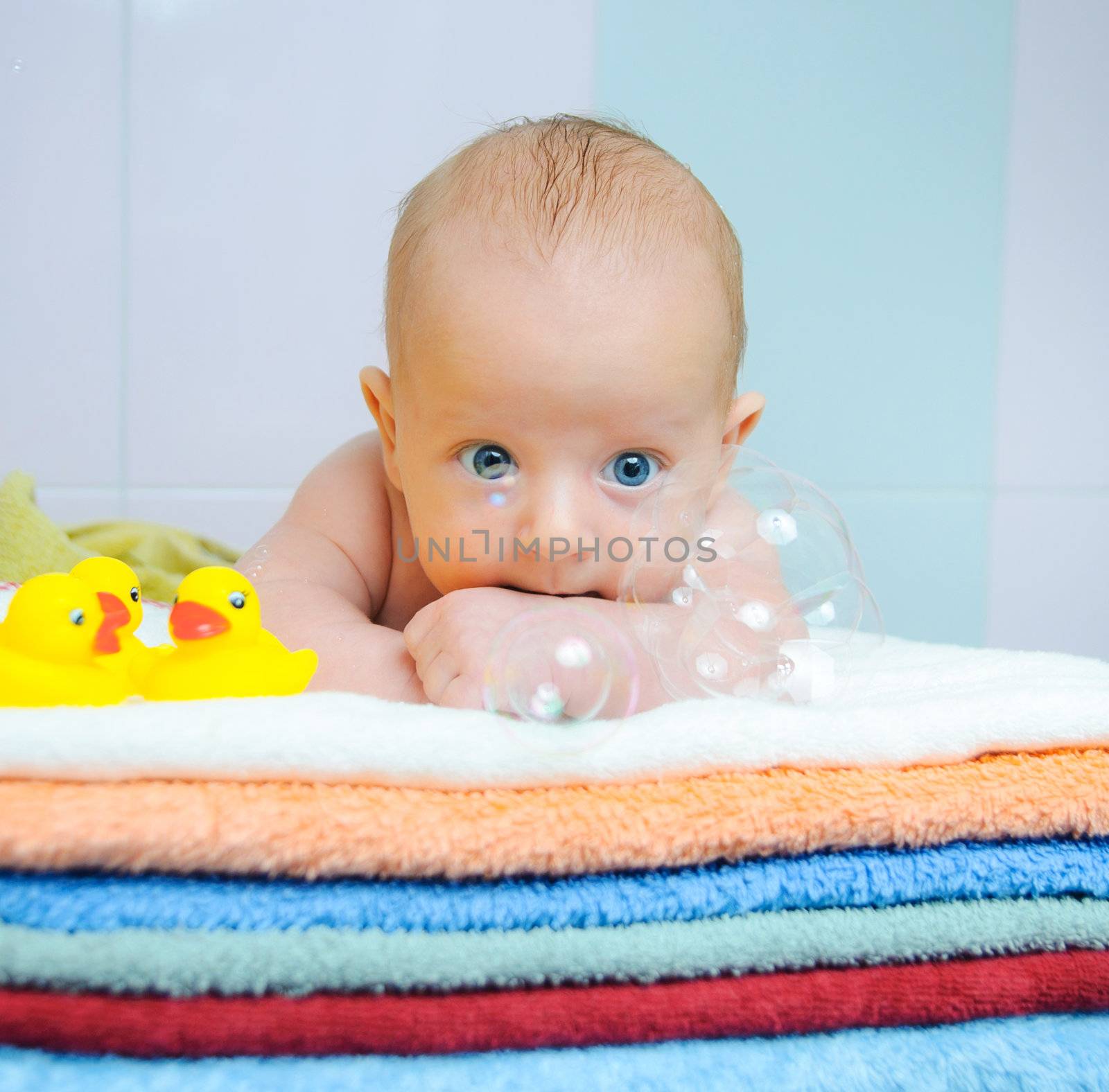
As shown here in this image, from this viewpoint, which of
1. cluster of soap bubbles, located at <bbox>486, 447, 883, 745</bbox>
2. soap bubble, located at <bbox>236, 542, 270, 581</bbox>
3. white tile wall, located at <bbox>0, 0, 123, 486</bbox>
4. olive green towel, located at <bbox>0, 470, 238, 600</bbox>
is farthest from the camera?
white tile wall, located at <bbox>0, 0, 123, 486</bbox>

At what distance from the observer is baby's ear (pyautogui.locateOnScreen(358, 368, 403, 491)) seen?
2.89 ft

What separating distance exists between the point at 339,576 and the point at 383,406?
0.15 m

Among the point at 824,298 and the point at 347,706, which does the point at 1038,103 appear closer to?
the point at 824,298

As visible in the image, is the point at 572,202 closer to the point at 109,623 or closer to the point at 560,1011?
the point at 109,623

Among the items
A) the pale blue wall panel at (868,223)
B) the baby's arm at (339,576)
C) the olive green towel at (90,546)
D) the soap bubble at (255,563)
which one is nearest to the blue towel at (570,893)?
the baby's arm at (339,576)

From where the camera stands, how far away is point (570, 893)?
0.44 meters

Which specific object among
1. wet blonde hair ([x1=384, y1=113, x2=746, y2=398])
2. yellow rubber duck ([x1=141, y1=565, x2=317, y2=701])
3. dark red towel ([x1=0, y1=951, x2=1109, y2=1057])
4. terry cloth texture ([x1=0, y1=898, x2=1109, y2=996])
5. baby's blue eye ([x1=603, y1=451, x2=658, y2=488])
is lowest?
dark red towel ([x1=0, y1=951, x2=1109, y2=1057])

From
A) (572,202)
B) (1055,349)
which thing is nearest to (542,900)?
(572,202)

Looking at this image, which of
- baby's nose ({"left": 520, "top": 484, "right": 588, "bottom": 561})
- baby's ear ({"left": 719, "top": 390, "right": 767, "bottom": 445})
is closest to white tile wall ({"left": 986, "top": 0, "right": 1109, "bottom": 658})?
baby's ear ({"left": 719, "top": 390, "right": 767, "bottom": 445})

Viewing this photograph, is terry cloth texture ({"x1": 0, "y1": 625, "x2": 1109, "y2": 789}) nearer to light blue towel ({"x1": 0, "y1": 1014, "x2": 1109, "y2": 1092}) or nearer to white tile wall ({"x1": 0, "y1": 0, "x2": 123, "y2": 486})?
light blue towel ({"x1": 0, "y1": 1014, "x2": 1109, "y2": 1092})

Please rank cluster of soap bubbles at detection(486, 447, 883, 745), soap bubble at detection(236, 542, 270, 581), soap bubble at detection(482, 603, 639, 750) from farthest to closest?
soap bubble at detection(236, 542, 270, 581), cluster of soap bubbles at detection(486, 447, 883, 745), soap bubble at detection(482, 603, 639, 750)

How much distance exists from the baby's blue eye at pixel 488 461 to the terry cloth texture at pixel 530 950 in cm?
37

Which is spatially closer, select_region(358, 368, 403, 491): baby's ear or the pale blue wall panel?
select_region(358, 368, 403, 491): baby's ear

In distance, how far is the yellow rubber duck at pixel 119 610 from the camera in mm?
536
